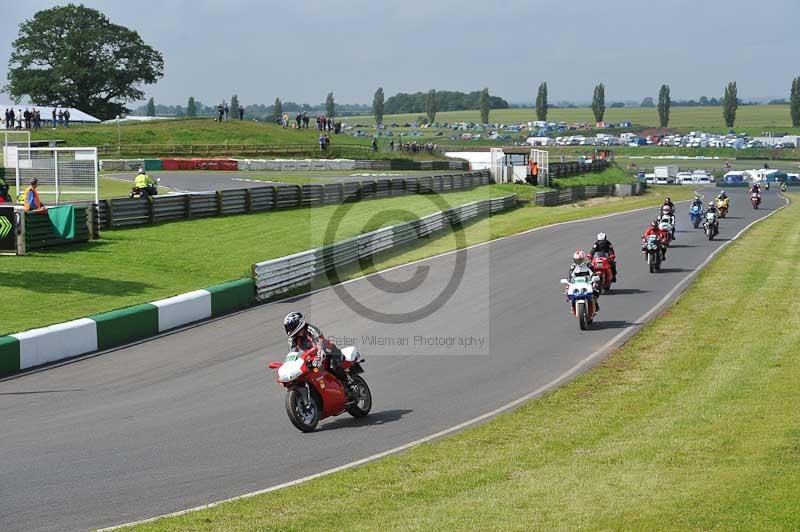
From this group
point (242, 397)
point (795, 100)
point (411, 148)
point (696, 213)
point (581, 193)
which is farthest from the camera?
point (795, 100)

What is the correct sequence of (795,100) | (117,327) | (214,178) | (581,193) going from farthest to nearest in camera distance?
(795,100), (581,193), (214,178), (117,327)

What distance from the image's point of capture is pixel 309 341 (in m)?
13.2

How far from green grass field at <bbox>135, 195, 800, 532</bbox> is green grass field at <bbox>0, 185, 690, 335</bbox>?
10199 mm

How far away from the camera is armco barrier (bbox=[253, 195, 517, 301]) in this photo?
2455 centimetres

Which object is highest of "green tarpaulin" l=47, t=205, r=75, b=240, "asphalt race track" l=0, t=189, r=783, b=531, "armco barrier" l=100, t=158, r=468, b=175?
"armco barrier" l=100, t=158, r=468, b=175

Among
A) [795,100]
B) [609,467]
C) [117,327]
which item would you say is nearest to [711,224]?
[117,327]

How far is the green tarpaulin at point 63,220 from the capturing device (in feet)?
92.4

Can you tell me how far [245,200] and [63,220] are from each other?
1028 centimetres

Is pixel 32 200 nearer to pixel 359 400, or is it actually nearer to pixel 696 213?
pixel 359 400

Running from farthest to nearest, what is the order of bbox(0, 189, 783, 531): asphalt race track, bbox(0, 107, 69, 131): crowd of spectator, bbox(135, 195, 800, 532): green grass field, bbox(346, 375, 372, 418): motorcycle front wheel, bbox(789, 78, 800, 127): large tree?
bbox(789, 78, 800, 127): large tree < bbox(0, 107, 69, 131): crowd of spectator < bbox(346, 375, 372, 418): motorcycle front wheel < bbox(0, 189, 783, 531): asphalt race track < bbox(135, 195, 800, 532): green grass field

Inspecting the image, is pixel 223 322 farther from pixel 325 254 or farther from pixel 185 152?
pixel 185 152

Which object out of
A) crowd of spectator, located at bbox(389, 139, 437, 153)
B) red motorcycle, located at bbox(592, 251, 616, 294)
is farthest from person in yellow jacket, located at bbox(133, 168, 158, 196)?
crowd of spectator, located at bbox(389, 139, 437, 153)

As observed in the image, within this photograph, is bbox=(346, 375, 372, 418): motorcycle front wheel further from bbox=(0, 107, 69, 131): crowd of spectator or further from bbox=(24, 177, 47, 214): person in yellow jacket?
bbox=(0, 107, 69, 131): crowd of spectator

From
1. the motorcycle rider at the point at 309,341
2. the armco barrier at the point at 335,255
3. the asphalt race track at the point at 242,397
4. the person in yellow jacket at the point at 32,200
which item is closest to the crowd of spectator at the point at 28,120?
the armco barrier at the point at 335,255
